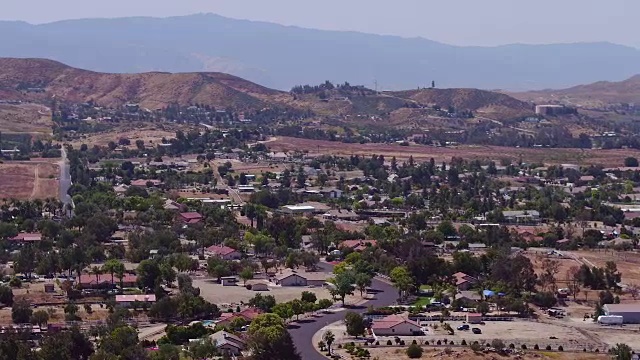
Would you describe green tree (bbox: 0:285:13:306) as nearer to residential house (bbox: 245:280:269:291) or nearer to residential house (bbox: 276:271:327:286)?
residential house (bbox: 245:280:269:291)

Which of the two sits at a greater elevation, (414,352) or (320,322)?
(414,352)

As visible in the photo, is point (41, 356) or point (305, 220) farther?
point (305, 220)

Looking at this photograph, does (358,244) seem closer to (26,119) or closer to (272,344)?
(272,344)

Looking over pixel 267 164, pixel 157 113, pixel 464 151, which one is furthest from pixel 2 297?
pixel 157 113

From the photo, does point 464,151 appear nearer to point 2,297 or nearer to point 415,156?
point 415,156

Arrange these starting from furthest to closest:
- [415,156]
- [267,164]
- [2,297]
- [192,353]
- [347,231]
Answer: [415,156], [267,164], [347,231], [2,297], [192,353]

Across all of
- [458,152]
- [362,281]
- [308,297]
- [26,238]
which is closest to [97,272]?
[308,297]
